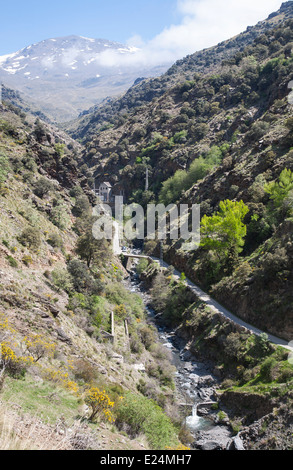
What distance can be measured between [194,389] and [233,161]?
36.0 meters

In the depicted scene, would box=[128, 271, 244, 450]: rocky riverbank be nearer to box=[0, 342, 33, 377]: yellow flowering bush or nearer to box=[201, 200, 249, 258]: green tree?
box=[201, 200, 249, 258]: green tree

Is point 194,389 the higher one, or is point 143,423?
point 143,423

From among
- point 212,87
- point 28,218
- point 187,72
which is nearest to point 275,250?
point 28,218

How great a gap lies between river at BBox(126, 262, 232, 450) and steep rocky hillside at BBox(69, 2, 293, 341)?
655 cm

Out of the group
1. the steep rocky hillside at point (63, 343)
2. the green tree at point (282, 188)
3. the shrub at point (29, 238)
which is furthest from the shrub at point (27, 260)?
the green tree at point (282, 188)

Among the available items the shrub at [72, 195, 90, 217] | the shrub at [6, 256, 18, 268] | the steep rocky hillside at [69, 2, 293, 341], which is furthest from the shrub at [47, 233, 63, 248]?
the steep rocky hillside at [69, 2, 293, 341]

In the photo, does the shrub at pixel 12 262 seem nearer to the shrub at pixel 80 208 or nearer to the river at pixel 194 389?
the river at pixel 194 389

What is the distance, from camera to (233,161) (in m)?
47.9

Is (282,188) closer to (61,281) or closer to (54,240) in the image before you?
(61,281)

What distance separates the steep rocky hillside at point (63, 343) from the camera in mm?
8485

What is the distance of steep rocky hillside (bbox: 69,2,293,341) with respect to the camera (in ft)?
89.8

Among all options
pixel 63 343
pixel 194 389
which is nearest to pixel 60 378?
pixel 63 343
